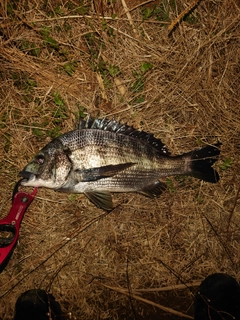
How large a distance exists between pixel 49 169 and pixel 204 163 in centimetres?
200

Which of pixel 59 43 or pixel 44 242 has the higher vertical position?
pixel 59 43

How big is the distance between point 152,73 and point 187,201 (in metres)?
1.88

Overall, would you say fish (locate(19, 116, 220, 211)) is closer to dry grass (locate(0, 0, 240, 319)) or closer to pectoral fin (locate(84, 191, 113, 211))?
pectoral fin (locate(84, 191, 113, 211))

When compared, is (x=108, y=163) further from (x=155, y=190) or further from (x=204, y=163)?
(x=204, y=163)

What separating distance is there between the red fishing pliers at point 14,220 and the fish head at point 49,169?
1.15ft

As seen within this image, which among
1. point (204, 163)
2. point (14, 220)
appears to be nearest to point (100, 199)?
point (14, 220)

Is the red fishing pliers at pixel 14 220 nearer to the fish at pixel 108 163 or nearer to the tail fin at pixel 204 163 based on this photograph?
the fish at pixel 108 163

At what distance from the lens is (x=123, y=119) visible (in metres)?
3.98

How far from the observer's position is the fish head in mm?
3369

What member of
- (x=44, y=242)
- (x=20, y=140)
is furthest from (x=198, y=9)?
(x=44, y=242)

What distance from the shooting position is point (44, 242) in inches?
155

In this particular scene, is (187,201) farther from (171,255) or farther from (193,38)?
(193,38)

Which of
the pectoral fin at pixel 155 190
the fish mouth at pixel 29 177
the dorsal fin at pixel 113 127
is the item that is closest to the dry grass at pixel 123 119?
the pectoral fin at pixel 155 190

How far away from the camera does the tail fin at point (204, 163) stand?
3705 millimetres
